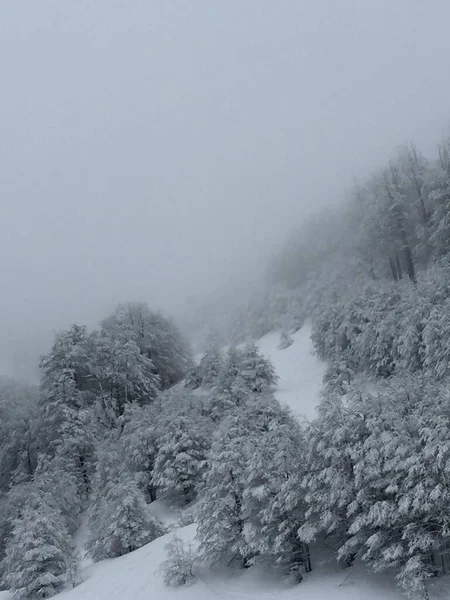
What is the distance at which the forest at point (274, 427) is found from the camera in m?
15.4

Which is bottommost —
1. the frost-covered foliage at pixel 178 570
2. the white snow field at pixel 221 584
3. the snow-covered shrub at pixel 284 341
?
the white snow field at pixel 221 584

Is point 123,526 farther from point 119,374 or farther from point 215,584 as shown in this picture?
point 119,374

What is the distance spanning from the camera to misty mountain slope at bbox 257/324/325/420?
34737 mm

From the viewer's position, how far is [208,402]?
36.7m

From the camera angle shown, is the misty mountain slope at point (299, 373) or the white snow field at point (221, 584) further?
the misty mountain slope at point (299, 373)

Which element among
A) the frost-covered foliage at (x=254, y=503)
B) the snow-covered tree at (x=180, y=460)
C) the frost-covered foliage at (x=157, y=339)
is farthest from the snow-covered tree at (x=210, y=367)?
the frost-covered foliage at (x=254, y=503)

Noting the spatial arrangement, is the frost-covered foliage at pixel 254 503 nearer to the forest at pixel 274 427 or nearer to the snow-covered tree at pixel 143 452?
the forest at pixel 274 427

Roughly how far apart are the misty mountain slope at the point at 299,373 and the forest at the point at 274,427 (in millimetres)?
1321

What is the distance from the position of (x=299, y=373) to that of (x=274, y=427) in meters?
21.9

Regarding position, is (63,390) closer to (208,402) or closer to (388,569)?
(208,402)

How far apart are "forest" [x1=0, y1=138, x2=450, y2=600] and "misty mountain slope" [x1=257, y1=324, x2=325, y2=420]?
1.32 metres

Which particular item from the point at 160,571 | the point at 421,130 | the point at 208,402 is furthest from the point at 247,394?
the point at 421,130

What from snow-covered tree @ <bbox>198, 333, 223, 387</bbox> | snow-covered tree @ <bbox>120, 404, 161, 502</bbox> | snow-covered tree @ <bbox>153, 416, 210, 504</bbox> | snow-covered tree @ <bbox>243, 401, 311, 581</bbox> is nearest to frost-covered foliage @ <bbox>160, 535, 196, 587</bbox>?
snow-covered tree @ <bbox>243, 401, 311, 581</bbox>

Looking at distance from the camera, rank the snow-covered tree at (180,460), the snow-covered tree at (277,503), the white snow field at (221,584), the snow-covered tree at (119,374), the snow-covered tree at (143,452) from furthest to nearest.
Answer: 1. the snow-covered tree at (119,374)
2. the snow-covered tree at (143,452)
3. the snow-covered tree at (180,460)
4. the snow-covered tree at (277,503)
5. the white snow field at (221,584)
